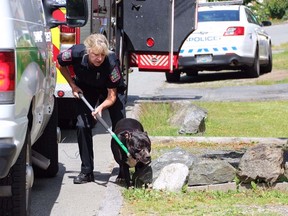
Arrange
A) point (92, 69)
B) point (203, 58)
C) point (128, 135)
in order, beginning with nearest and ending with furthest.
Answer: point (128, 135) → point (92, 69) → point (203, 58)

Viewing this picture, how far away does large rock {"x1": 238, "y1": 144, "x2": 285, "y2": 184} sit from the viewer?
7727mm

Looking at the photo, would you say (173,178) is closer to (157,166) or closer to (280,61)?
(157,166)

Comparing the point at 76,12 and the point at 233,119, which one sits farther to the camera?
the point at 233,119

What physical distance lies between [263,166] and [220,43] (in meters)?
12.1

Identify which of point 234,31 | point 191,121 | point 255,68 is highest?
point 191,121

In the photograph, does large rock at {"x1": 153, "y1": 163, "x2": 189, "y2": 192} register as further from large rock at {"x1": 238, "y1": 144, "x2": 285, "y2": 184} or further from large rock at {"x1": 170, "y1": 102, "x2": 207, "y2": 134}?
large rock at {"x1": 170, "y1": 102, "x2": 207, "y2": 134}

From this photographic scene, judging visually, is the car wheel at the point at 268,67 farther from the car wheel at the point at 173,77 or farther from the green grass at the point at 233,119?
the green grass at the point at 233,119

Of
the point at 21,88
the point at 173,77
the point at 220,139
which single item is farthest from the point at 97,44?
the point at 173,77

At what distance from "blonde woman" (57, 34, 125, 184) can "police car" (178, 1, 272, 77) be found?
10.6 metres

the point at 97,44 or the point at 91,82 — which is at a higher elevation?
the point at 97,44

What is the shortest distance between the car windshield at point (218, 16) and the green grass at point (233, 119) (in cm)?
485

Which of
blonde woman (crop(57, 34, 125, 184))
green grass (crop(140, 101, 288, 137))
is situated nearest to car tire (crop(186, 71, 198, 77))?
green grass (crop(140, 101, 288, 137))

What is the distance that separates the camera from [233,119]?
43.9ft

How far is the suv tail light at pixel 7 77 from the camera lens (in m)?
5.55
